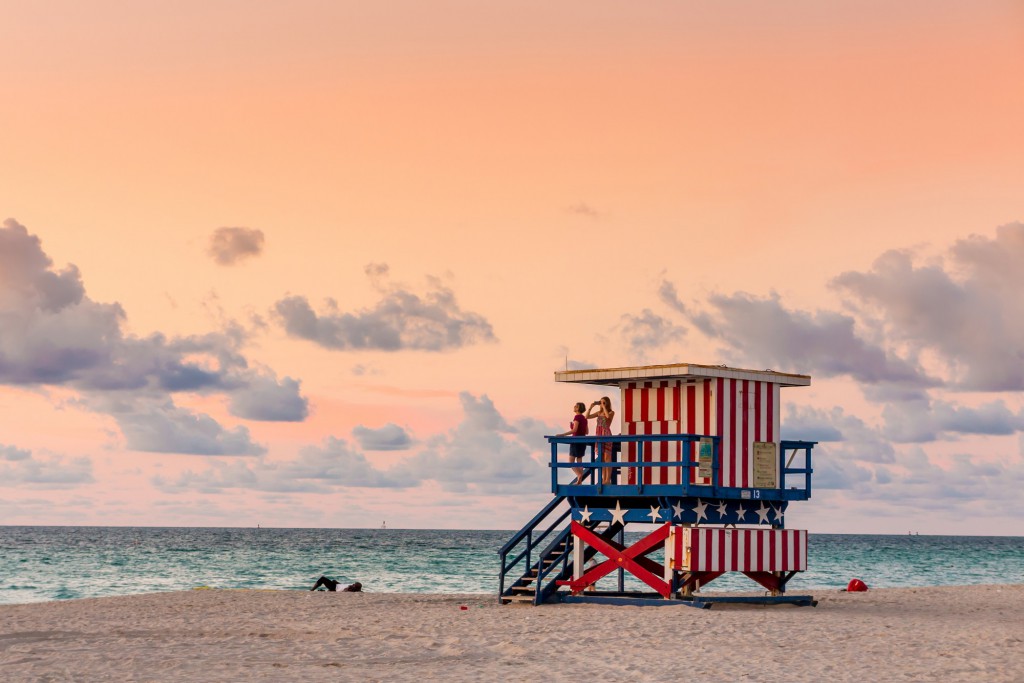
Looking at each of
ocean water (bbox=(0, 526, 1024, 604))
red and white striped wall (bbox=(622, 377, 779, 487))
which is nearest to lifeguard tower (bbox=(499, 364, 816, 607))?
red and white striped wall (bbox=(622, 377, 779, 487))

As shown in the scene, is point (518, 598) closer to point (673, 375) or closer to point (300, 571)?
point (673, 375)

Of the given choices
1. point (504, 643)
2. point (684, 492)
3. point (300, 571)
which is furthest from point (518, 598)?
point (300, 571)

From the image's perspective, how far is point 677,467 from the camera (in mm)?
23531

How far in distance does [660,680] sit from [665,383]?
10782 mm

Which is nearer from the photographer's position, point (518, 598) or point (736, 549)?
point (736, 549)

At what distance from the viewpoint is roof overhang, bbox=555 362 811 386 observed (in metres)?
23.0

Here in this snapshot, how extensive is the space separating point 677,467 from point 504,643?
739 centimetres

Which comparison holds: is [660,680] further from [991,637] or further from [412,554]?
[412,554]

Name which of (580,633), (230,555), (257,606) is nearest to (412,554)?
(230,555)

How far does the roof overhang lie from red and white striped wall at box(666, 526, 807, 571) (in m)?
2.82

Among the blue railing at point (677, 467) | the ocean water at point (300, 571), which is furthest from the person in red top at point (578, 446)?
the ocean water at point (300, 571)

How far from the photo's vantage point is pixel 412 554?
89.7 metres

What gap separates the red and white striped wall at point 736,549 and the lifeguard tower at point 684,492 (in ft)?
0.07

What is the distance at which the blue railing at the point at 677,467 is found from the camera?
22750 millimetres
